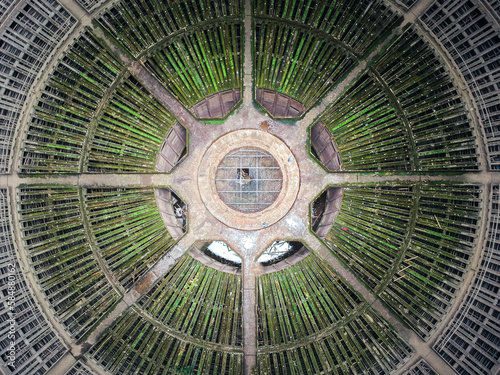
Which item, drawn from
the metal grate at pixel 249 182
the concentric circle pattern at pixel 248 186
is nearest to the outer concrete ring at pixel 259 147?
the concentric circle pattern at pixel 248 186

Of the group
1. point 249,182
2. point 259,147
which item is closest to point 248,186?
point 249,182

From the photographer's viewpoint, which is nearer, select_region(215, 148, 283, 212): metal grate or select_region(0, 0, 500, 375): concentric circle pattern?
select_region(0, 0, 500, 375): concentric circle pattern

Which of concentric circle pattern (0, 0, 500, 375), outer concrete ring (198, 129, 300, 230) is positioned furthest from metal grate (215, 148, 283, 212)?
outer concrete ring (198, 129, 300, 230)

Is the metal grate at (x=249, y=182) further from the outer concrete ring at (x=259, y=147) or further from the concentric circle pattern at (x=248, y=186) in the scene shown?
the outer concrete ring at (x=259, y=147)

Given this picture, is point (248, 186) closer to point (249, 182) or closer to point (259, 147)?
point (249, 182)

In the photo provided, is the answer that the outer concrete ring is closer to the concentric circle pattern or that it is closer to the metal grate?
the concentric circle pattern

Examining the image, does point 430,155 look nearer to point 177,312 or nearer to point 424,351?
point 424,351

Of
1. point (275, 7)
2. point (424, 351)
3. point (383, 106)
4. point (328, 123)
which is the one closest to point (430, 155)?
point (383, 106)
